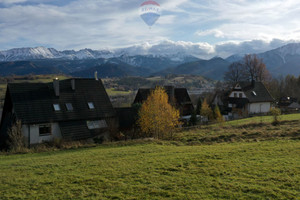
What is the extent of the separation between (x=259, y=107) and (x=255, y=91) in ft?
13.0

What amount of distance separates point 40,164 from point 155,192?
26.7 ft

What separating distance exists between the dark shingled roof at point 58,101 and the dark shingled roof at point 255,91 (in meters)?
37.9

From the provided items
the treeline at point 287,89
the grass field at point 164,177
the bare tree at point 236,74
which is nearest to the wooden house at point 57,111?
the grass field at point 164,177

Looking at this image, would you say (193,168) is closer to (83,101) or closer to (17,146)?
(17,146)

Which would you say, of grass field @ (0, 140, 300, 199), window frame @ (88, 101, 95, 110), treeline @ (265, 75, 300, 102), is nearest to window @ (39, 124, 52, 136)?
window frame @ (88, 101, 95, 110)

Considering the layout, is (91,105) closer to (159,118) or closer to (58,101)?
(58,101)

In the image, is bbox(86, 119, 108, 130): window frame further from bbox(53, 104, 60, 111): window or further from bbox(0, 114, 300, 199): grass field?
bbox(0, 114, 300, 199): grass field

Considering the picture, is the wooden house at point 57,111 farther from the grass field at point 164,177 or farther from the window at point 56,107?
the grass field at point 164,177

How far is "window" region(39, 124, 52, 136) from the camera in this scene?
26531mm

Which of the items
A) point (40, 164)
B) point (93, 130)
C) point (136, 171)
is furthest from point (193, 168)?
point (93, 130)

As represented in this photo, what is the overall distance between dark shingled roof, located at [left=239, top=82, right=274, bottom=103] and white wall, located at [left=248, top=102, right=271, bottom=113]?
119 centimetres

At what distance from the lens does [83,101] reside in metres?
30.9

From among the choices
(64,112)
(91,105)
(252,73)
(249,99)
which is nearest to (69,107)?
(64,112)

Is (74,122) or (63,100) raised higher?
(63,100)
